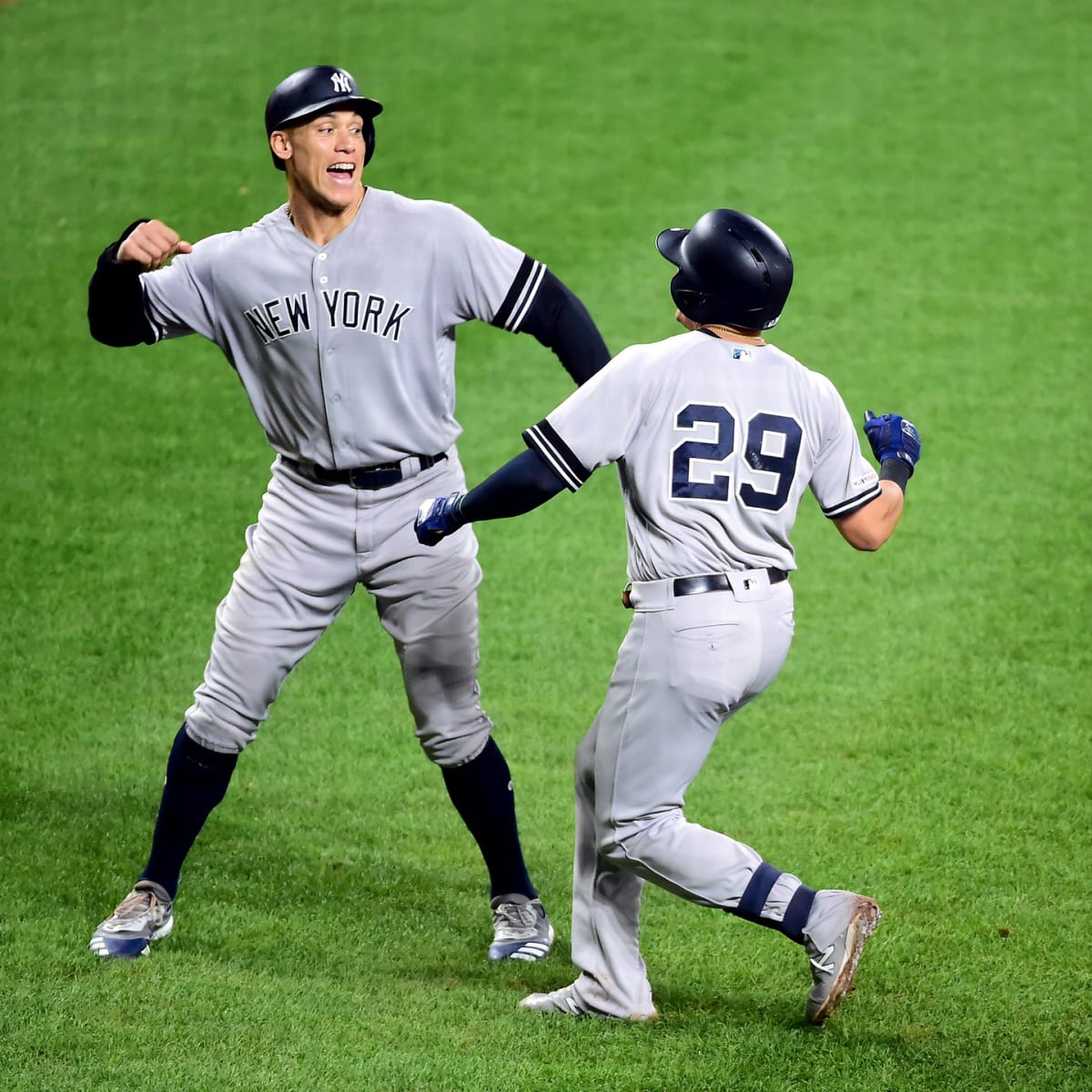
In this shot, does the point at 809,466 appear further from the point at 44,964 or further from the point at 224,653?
the point at 44,964

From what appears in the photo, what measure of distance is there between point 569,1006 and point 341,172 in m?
2.00

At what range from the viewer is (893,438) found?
385 centimetres

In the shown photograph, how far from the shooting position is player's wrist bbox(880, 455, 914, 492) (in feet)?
12.4

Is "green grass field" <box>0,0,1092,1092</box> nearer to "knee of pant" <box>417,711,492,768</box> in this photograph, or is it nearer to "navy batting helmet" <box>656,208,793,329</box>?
"knee of pant" <box>417,711,492,768</box>

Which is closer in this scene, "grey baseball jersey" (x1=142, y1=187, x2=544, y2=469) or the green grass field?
the green grass field

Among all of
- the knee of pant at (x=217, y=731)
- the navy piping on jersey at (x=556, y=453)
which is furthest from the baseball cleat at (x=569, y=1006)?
the navy piping on jersey at (x=556, y=453)

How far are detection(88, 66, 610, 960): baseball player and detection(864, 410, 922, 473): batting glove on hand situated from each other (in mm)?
699

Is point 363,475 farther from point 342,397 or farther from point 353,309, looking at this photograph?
point 353,309

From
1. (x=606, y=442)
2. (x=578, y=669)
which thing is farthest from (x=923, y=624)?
(x=606, y=442)

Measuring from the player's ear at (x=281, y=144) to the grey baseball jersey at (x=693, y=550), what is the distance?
109 cm

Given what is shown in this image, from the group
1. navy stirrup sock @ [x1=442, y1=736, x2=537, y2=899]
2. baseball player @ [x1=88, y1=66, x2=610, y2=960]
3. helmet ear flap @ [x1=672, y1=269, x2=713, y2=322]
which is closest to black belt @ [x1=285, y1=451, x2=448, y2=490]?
baseball player @ [x1=88, y1=66, x2=610, y2=960]

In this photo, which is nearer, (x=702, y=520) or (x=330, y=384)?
(x=702, y=520)

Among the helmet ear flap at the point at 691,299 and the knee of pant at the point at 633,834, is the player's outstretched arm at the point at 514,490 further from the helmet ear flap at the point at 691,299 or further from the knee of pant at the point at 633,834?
the knee of pant at the point at 633,834

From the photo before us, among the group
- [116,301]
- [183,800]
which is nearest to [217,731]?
[183,800]
